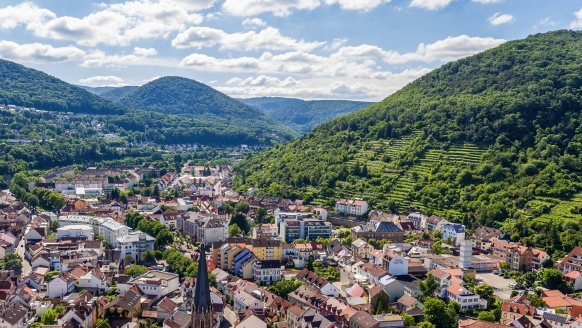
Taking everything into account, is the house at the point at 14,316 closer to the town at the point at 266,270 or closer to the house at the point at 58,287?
the town at the point at 266,270

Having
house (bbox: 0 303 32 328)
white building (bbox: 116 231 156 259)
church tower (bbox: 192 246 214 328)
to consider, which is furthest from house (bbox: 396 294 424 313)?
house (bbox: 0 303 32 328)

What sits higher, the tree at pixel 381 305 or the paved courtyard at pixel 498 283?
the tree at pixel 381 305

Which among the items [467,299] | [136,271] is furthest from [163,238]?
[467,299]

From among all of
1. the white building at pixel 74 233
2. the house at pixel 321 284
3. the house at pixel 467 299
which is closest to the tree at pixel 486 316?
the house at pixel 467 299

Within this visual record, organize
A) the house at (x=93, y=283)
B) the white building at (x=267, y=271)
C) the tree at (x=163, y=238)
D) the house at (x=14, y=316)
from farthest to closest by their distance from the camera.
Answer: the tree at (x=163, y=238) < the white building at (x=267, y=271) < the house at (x=93, y=283) < the house at (x=14, y=316)

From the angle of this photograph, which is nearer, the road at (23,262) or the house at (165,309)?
the house at (165,309)

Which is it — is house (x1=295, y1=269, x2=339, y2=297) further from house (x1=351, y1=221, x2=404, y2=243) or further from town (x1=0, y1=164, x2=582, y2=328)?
house (x1=351, y1=221, x2=404, y2=243)
